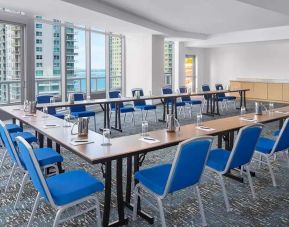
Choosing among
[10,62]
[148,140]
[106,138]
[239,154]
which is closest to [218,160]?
[239,154]

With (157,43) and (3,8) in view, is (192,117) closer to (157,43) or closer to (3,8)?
(157,43)

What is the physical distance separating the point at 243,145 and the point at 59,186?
175 cm

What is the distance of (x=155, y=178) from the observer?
2.70 m

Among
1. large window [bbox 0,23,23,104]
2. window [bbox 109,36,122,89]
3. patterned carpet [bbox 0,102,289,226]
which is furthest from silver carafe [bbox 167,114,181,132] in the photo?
window [bbox 109,36,122,89]

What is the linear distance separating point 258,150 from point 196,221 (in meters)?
1.32

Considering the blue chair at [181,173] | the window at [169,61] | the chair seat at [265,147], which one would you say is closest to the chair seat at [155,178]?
the blue chair at [181,173]

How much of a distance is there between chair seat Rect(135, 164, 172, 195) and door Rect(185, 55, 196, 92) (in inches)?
481

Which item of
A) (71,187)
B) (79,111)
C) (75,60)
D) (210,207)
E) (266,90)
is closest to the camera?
(71,187)

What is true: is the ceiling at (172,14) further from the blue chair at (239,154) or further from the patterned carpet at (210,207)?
the patterned carpet at (210,207)

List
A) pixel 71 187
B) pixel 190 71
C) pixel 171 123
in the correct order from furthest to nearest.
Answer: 1. pixel 190 71
2. pixel 171 123
3. pixel 71 187

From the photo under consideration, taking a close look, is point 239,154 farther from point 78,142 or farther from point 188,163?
point 78,142

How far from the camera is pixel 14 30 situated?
747 cm

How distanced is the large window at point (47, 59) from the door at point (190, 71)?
7.48 meters

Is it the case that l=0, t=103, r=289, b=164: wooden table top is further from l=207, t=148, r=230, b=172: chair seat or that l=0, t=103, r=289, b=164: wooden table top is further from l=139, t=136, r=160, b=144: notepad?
l=207, t=148, r=230, b=172: chair seat
